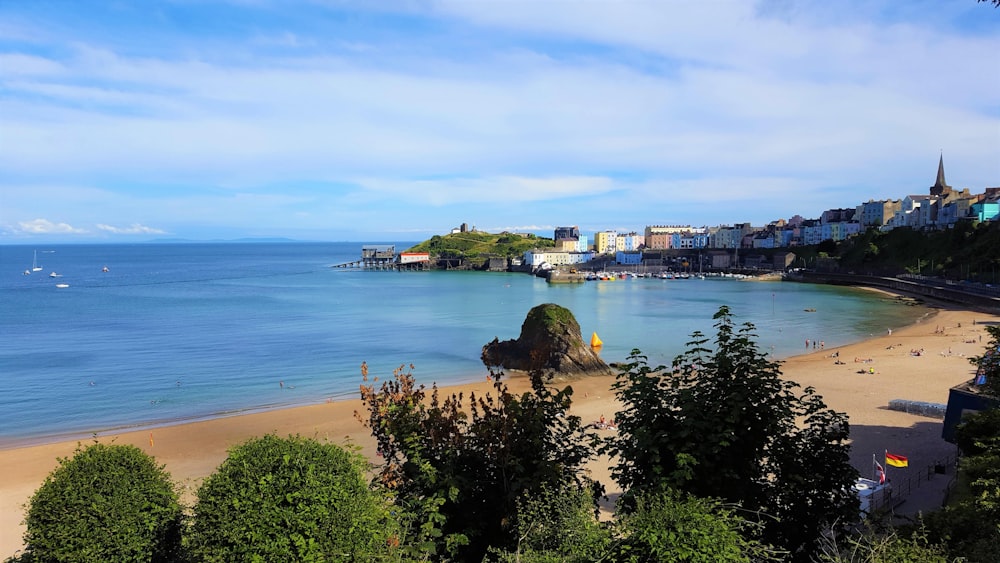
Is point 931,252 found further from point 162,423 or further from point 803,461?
point 162,423

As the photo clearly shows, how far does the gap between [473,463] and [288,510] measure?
3289 mm

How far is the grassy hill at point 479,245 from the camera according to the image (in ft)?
528

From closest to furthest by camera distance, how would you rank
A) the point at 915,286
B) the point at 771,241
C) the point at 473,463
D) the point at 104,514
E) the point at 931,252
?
the point at 104,514 → the point at 473,463 → the point at 915,286 → the point at 931,252 → the point at 771,241

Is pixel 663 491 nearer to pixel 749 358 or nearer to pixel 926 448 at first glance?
pixel 749 358

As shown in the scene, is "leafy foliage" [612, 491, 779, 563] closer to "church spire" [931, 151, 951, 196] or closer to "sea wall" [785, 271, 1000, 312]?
"sea wall" [785, 271, 1000, 312]

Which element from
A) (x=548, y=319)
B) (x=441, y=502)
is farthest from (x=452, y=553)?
(x=548, y=319)

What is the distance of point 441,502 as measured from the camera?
795 cm

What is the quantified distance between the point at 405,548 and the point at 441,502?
81cm

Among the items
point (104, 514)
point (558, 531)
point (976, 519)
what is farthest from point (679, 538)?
point (104, 514)

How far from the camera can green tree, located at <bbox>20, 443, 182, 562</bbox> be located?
7.10 metres

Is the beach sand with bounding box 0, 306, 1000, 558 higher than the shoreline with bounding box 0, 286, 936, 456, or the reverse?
the beach sand with bounding box 0, 306, 1000, 558

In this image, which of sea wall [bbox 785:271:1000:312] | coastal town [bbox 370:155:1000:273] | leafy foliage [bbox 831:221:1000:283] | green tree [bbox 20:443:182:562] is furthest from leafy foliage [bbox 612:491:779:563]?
coastal town [bbox 370:155:1000:273]

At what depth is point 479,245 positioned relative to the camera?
17638cm

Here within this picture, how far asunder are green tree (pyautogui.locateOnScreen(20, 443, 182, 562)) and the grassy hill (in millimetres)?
147710
